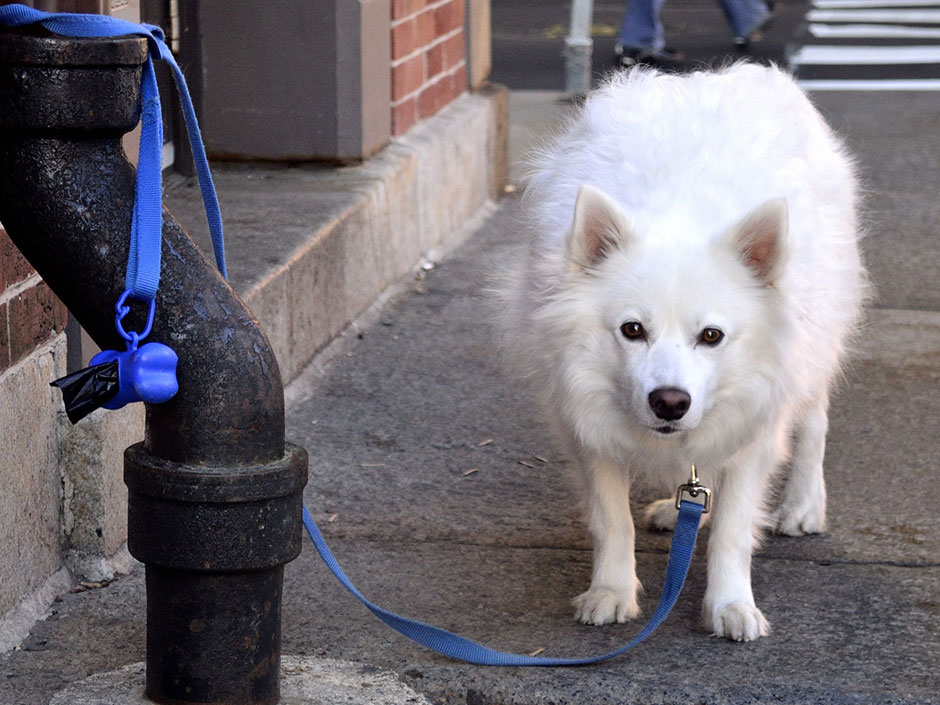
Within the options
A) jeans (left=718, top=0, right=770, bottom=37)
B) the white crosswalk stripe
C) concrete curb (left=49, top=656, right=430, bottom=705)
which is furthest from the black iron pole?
jeans (left=718, top=0, right=770, bottom=37)

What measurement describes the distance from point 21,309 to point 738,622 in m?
1.90

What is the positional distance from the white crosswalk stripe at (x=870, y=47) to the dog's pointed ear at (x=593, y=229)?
8.89 m

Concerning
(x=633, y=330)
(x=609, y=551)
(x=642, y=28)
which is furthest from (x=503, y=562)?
(x=642, y=28)

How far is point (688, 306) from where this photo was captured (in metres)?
3.15

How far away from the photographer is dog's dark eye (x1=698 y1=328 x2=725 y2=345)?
10.4 feet

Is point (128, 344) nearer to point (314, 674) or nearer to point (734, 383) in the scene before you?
point (314, 674)

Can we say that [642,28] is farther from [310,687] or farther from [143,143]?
[143,143]

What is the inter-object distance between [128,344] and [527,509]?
1.93m

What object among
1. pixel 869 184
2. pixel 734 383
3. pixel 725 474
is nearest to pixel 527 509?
pixel 725 474

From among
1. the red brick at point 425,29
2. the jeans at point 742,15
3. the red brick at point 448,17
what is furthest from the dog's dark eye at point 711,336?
the jeans at point 742,15

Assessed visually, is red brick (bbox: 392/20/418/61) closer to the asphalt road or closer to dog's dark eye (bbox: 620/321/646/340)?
dog's dark eye (bbox: 620/321/646/340)

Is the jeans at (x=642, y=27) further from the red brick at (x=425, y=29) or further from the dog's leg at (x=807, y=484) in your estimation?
the dog's leg at (x=807, y=484)

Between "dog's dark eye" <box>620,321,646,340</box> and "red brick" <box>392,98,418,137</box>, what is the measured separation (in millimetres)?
3263

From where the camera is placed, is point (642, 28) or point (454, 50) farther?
point (642, 28)
